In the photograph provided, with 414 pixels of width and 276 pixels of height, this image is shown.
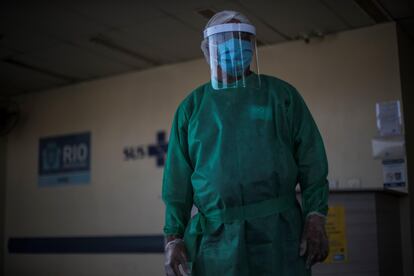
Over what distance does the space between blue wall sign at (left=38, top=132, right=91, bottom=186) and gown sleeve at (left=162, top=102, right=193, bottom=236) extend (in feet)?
16.6

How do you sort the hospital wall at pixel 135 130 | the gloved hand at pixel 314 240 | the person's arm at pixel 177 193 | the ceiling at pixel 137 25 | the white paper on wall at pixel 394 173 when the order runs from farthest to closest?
1. the hospital wall at pixel 135 130
2. the white paper on wall at pixel 394 173
3. the ceiling at pixel 137 25
4. the person's arm at pixel 177 193
5. the gloved hand at pixel 314 240

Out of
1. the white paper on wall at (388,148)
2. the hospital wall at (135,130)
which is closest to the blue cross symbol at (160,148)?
the hospital wall at (135,130)

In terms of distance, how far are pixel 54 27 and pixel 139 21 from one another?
781 millimetres

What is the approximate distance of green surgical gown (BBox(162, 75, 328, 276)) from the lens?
6.48 feet

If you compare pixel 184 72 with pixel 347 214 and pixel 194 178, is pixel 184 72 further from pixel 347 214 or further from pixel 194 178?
pixel 194 178

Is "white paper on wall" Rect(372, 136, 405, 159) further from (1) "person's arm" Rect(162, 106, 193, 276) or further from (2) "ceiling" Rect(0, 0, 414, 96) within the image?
(1) "person's arm" Rect(162, 106, 193, 276)

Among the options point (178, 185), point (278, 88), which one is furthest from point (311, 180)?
point (178, 185)

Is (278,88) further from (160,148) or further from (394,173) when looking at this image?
(160,148)

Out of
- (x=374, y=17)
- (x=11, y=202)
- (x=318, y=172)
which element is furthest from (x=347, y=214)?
(x=11, y=202)

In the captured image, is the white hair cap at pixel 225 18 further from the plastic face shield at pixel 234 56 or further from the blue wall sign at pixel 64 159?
the blue wall sign at pixel 64 159

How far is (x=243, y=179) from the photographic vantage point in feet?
6.49

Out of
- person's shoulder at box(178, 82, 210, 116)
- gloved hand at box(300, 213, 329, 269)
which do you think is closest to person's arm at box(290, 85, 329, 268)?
gloved hand at box(300, 213, 329, 269)

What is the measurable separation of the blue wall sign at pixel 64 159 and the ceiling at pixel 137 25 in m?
1.03

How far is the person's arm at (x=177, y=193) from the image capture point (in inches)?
81.4
